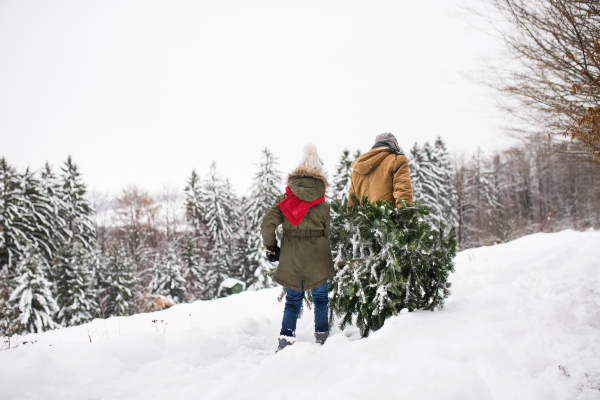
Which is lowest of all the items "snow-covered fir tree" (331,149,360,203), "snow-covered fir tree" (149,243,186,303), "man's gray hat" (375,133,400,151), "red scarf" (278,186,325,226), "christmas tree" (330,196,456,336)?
"snow-covered fir tree" (149,243,186,303)

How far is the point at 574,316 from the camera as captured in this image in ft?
8.32

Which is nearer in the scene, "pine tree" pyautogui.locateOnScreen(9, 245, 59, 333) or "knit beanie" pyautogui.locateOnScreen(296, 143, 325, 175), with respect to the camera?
"knit beanie" pyautogui.locateOnScreen(296, 143, 325, 175)

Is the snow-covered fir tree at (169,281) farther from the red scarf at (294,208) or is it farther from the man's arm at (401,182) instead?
the man's arm at (401,182)

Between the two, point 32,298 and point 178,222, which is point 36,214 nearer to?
point 32,298

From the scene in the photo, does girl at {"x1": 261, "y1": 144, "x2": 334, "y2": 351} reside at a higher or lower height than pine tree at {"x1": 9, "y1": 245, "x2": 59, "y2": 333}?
higher

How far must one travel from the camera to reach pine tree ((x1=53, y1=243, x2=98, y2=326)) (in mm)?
16828

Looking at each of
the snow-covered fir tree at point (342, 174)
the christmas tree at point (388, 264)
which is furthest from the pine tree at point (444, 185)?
the christmas tree at point (388, 264)

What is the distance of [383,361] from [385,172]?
211 centimetres

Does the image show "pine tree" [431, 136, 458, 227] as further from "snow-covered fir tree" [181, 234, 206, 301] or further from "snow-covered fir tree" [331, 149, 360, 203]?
"snow-covered fir tree" [181, 234, 206, 301]

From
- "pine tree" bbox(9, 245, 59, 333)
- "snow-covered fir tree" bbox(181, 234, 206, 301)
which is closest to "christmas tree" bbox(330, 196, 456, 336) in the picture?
"pine tree" bbox(9, 245, 59, 333)

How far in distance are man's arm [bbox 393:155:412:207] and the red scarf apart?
36.7 inches

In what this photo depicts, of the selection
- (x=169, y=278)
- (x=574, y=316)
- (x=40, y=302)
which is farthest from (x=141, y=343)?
(x=169, y=278)

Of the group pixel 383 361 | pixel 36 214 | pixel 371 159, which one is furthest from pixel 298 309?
pixel 36 214

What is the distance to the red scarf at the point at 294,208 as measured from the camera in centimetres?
312
